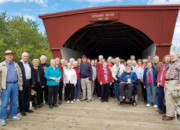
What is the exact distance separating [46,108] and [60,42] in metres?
3.96

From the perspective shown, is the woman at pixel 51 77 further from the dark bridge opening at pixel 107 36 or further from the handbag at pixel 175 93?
the dark bridge opening at pixel 107 36

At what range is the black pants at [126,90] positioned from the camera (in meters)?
4.27

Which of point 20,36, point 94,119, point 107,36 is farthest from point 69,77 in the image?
point 20,36

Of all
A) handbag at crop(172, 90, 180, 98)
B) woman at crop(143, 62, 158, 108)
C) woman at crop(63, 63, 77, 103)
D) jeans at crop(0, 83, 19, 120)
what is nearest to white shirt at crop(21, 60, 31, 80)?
jeans at crop(0, 83, 19, 120)

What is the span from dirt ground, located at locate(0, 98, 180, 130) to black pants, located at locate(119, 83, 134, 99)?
36 cm

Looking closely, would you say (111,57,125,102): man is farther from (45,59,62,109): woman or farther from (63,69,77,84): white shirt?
(45,59,62,109): woman

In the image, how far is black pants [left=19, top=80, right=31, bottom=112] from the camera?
355 cm

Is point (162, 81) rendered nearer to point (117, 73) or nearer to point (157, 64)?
point (157, 64)

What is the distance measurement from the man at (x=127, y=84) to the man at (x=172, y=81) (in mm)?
1196

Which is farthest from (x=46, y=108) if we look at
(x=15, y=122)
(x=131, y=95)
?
(x=131, y=95)

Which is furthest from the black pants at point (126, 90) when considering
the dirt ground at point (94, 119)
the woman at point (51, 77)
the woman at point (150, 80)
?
the woman at point (51, 77)

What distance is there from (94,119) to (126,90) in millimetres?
1570

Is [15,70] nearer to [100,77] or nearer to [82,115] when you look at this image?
[82,115]

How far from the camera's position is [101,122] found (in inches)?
122
